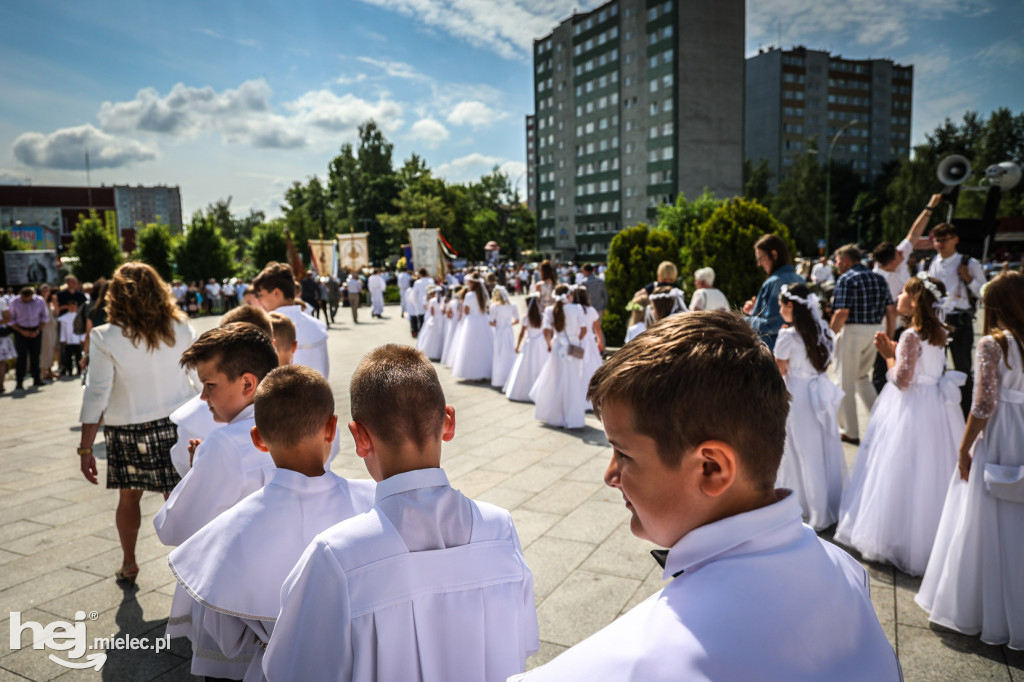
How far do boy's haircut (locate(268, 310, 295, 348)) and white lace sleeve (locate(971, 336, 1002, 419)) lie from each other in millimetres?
4240

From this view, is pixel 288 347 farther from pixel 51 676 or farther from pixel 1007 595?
pixel 1007 595

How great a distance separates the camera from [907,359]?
4.43m

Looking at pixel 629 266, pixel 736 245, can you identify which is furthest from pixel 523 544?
pixel 736 245

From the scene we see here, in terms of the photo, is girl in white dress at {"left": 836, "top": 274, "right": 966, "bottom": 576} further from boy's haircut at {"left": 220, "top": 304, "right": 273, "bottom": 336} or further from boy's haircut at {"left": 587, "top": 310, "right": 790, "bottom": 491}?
boy's haircut at {"left": 220, "top": 304, "right": 273, "bottom": 336}

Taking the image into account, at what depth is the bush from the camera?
14.6m

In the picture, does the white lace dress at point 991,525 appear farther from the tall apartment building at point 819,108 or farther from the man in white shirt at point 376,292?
the tall apartment building at point 819,108

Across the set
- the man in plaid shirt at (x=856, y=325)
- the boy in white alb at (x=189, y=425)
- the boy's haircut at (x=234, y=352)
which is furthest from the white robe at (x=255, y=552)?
the man in plaid shirt at (x=856, y=325)

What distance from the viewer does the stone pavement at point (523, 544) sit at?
3418 mm

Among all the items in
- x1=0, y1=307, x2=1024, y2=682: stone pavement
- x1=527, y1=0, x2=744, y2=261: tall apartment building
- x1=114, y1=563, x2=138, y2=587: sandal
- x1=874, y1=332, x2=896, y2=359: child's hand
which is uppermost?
x1=527, y1=0, x2=744, y2=261: tall apartment building

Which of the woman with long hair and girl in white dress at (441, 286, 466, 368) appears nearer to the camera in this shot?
the woman with long hair

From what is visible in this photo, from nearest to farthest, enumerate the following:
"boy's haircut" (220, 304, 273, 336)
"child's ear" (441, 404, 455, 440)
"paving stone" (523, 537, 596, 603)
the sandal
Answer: "child's ear" (441, 404, 455, 440) < "boy's haircut" (220, 304, 273, 336) < "paving stone" (523, 537, 596, 603) < the sandal

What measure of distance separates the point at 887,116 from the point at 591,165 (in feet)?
202

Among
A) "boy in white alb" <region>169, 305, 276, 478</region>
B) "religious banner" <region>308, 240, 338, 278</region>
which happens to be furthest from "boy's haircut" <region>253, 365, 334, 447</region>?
"religious banner" <region>308, 240, 338, 278</region>

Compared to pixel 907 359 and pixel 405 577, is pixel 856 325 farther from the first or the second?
pixel 405 577
